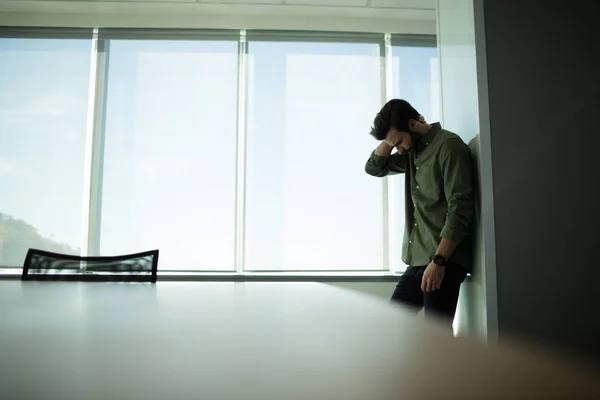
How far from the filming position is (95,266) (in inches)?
85.2

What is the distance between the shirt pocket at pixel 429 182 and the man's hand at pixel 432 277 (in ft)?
1.08

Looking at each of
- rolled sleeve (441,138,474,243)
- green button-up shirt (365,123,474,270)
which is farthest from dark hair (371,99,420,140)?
rolled sleeve (441,138,474,243)

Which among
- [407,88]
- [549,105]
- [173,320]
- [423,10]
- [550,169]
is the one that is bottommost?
[173,320]

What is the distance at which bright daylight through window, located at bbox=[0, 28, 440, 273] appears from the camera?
12.7 ft

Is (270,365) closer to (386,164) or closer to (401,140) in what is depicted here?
(401,140)

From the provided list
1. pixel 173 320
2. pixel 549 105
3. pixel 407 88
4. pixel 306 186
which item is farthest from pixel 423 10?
pixel 173 320

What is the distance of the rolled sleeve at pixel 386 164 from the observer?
2.54m

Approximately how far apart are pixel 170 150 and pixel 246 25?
4.09 feet

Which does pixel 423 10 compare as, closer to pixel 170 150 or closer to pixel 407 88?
pixel 407 88

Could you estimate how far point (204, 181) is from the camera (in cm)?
389

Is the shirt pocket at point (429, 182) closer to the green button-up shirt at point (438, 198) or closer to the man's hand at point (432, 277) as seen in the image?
the green button-up shirt at point (438, 198)

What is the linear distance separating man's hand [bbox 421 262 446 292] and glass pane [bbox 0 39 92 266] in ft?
9.77

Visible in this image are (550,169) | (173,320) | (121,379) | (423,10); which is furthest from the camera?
(423,10)

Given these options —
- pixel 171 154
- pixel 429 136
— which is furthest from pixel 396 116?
pixel 171 154
